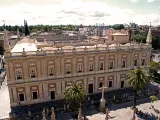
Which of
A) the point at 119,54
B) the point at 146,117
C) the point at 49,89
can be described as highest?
the point at 119,54

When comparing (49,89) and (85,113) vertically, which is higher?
(49,89)

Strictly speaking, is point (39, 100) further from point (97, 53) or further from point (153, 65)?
point (153, 65)

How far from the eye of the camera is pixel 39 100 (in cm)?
3412

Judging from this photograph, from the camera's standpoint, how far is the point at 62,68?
34688 millimetres

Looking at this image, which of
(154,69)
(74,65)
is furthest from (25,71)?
(154,69)

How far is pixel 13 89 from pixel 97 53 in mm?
17706

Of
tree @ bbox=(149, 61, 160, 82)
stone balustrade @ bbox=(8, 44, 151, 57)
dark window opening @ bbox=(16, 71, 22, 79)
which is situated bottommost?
tree @ bbox=(149, 61, 160, 82)

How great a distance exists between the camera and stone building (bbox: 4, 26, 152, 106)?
105 feet

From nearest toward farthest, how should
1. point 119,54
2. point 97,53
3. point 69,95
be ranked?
point 69,95 → point 97,53 → point 119,54

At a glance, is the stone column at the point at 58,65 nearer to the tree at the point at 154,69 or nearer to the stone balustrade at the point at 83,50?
the stone balustrade at the point at 83,50

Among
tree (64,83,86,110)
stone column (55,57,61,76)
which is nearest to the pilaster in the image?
stone column (55,57,61,76)

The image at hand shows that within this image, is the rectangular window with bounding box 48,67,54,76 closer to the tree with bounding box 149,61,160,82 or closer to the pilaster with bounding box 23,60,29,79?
the pilaster with bounding box 23,60,29,79

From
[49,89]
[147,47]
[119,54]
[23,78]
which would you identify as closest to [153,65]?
[147,47]

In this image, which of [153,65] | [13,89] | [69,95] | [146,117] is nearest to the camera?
[69,95]
